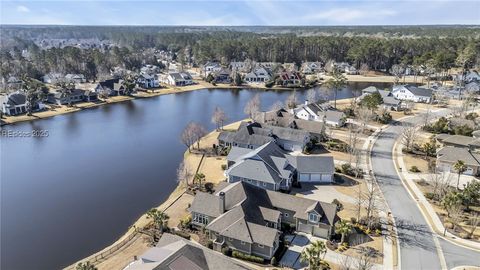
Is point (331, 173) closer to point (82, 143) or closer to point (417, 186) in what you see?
point (417, 186)

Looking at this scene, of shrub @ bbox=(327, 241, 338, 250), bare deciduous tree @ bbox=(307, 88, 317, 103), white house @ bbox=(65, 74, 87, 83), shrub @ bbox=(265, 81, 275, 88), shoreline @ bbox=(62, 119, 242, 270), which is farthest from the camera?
shrub @ bbox=(265, 81, 275, 88)

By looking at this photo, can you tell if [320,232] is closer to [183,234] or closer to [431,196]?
[183,234]

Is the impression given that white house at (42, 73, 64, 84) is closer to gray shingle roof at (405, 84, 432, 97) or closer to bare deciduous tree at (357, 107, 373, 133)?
bare deciduous tree at (357, 107, 373, 133)

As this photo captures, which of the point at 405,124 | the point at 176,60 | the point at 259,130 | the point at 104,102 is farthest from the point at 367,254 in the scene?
the point at 176,60

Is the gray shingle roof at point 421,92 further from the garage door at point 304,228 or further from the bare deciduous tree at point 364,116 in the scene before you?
the garage door at point 304,228

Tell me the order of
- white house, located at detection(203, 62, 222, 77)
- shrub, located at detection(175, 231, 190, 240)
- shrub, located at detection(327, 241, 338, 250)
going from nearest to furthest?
shrub, located at detection(327, 241, 338, 250) → shrub, located at detection(175, 231, 190, 240) → white house, located at detection(203, 62, 222, 77)

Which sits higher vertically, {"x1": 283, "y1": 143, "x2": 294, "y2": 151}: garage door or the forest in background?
the forest in background

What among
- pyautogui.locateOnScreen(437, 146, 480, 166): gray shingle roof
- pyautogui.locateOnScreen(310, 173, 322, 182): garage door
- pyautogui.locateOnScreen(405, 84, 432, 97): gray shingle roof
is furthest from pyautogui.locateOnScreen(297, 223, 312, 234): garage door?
pyautogui.locateOnScreen(405, 84, 432, 97): gray shingle roof
